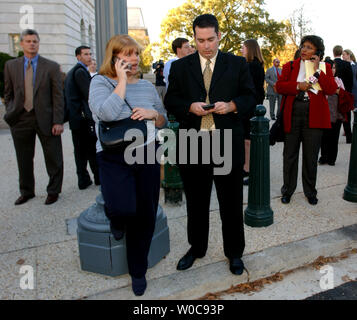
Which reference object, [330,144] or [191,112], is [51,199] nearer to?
[191,112]

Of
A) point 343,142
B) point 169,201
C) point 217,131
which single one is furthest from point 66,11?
point 217,131

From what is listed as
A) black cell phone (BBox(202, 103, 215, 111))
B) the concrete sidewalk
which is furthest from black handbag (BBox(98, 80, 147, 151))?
the concrete sidewalk

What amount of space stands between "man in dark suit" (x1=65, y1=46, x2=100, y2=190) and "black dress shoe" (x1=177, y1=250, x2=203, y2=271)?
277 cm

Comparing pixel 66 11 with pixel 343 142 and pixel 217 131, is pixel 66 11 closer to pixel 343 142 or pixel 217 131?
pixel 343 142

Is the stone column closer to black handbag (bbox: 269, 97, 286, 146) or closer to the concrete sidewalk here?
the concrete sidewalk

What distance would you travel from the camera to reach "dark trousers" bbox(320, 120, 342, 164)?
661 cm

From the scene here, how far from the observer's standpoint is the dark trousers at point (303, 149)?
4512 mm

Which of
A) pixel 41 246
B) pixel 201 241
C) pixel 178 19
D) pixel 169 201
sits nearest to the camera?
pixel 201 241

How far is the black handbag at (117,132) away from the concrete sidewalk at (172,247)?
3.91 ft

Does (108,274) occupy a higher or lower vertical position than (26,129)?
lower

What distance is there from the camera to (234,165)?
116 inches

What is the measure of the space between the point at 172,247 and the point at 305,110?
7.77 feet

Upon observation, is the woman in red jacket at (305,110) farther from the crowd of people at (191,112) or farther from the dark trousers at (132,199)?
the dark trousers at (132,199)
